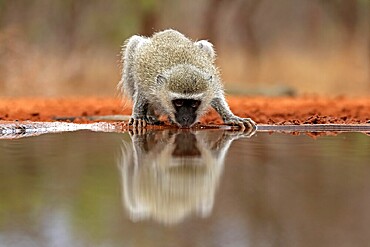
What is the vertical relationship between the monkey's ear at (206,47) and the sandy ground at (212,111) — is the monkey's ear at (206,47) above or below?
above

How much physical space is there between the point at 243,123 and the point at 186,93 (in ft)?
1.78

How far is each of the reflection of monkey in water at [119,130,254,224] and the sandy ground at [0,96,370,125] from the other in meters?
2.84

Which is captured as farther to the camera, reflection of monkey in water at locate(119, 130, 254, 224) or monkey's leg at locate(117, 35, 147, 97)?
monkey's leg at locate(117, 35, 147, 97)

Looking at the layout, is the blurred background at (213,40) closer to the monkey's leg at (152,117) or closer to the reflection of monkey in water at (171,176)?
the monkey's leg at (152,117)

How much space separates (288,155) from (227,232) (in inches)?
61.8

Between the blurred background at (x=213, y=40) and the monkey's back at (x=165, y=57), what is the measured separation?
5.49 m

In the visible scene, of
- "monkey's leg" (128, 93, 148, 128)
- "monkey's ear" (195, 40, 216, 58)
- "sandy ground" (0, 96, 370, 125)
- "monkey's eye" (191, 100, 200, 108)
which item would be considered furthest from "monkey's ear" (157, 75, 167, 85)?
"sandy ground" (0, 96, 370, 125)

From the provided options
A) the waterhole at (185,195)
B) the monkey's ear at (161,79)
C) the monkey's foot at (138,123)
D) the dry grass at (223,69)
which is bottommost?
the waterhole at (185,195)

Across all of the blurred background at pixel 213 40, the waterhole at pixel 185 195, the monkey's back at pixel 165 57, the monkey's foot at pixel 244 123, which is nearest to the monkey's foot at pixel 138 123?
the monkey's back at pixel 165 57

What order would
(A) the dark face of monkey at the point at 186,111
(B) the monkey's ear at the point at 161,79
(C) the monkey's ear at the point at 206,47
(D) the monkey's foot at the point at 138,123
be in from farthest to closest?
(C) the monkey's ear at the point at 206,47
(D) the monkey's foot at the point at 138,123
(B) the monkey's ear at the point at 161,79
(A) the dark face of monkey at the point at 186,111

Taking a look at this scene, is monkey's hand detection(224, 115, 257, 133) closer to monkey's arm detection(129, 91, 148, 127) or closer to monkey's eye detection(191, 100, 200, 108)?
monkey's eye detection(191, 100, 200, 108)

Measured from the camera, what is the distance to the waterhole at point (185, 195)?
1479 mm

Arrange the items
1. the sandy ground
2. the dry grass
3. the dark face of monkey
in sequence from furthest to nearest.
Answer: the dry grass, the sandy ground, the dark face of monkey

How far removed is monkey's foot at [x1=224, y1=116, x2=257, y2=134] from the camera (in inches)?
192
